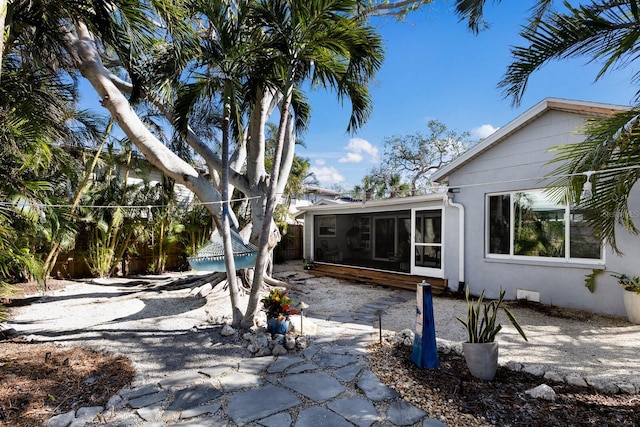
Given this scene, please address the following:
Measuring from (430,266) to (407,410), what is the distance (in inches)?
257

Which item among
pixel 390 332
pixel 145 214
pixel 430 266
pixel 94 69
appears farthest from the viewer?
pixel 145 214

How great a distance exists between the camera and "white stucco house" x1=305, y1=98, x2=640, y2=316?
605cm

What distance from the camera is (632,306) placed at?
540cm

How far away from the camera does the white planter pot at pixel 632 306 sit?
17.6ft

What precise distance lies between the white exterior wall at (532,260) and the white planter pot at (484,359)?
405 centimetres

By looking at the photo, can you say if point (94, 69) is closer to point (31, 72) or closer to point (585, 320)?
point (31, 72)

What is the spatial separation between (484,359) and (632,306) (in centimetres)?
439

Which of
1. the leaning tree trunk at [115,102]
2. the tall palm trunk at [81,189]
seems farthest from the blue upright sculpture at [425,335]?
the tall palm trunk at [81,189]

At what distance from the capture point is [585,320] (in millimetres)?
5711

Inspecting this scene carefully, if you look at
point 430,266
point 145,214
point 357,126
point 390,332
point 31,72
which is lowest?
point 390,332

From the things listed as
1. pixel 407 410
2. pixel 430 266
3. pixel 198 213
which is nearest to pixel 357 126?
pixel 407 410

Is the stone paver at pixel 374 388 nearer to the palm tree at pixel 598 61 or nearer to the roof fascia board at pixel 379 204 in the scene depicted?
the palm tree at pixel 598 61

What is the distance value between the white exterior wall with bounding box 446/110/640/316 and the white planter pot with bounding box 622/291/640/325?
263 mm

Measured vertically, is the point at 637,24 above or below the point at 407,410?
above
